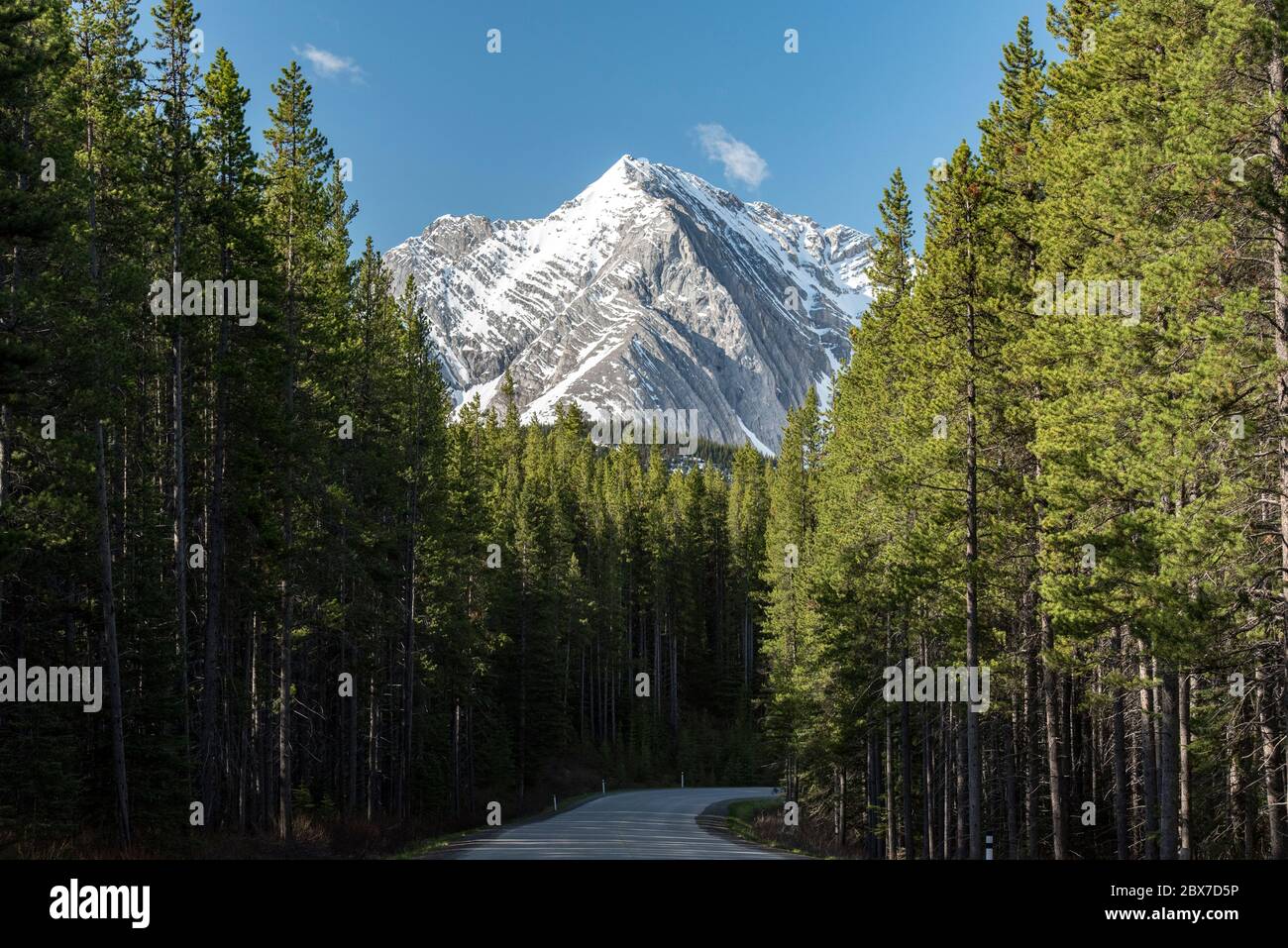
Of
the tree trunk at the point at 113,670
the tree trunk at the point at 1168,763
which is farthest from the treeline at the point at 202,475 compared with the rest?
the tree trunk at the point at 1168,763

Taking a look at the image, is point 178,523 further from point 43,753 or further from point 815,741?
point 815,741

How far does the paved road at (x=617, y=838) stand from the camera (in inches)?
774

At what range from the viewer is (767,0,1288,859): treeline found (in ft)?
47.0

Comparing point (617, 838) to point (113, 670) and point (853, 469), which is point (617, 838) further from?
point (853, 469)

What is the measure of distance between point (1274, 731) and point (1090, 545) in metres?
4.13

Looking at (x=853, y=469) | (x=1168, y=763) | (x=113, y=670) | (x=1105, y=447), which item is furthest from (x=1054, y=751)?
(x=113, y=670)

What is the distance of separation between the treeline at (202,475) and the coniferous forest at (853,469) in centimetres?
14

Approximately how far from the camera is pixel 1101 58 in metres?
18.5

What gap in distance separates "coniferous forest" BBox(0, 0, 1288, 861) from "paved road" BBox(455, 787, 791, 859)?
11.7 feet

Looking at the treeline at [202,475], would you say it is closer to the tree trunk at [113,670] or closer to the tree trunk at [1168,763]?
the tree trunk at [113,670]

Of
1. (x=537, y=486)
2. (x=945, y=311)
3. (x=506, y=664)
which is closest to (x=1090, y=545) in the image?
(x=945, y=311)

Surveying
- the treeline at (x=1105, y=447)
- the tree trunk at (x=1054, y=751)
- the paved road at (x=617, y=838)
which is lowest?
the paved road at (x=617, y=838)

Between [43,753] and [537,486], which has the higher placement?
[537,486]

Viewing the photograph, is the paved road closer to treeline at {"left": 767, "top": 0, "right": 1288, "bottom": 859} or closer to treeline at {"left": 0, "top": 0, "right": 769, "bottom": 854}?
treeline at {"left": 0, "top": 0, "right": 769, "bottom": 854}
